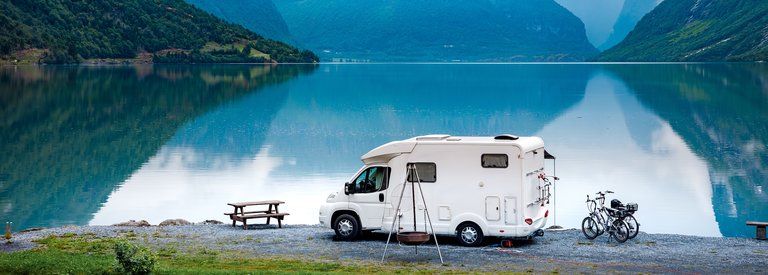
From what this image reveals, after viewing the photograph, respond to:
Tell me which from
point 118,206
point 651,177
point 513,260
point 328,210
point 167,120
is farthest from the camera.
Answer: point 167,120

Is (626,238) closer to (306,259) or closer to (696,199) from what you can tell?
(306,259)

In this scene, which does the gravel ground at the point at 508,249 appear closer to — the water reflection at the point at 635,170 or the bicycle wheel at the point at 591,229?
the bicycle wheel at the point at 591,229

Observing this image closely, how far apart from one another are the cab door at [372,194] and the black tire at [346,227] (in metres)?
0.24

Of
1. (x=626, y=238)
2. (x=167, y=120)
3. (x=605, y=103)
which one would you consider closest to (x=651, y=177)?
(x=626, y=238)

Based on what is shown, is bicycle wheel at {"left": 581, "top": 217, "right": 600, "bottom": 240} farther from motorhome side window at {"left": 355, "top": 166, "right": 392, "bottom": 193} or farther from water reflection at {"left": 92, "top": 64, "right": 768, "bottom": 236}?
water reflection at {"left": 92, "top": 64, "right": 768, "bottom": 236}

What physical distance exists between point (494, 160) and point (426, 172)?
6.72ft

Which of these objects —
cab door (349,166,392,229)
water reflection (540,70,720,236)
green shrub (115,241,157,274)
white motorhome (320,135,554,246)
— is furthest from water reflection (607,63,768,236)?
green shrub (115,241,157,274)

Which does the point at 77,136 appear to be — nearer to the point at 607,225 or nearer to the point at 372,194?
the point at 372,194

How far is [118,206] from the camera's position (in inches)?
1699

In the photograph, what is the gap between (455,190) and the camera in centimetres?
2778

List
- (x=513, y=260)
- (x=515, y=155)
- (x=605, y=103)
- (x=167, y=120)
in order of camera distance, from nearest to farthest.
Result: (x=513, y=260) < (x=515, y=155) < (x=167, y=120) < (x=605, y=103)

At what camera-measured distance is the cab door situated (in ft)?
94.0

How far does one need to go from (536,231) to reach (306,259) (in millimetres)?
7076

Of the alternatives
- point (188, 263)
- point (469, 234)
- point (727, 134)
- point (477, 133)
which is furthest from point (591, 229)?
point (477, 133)
